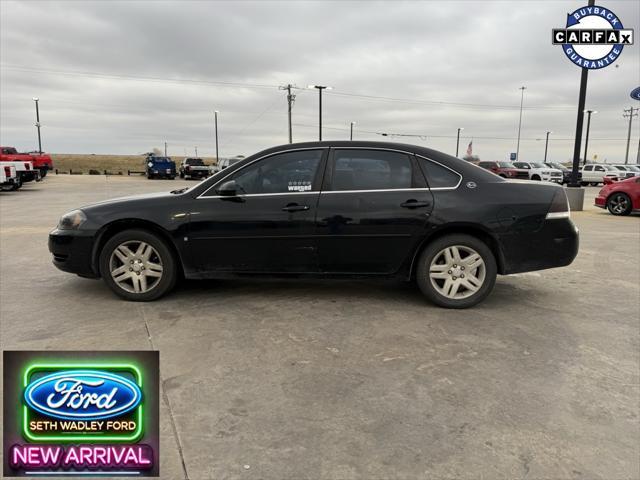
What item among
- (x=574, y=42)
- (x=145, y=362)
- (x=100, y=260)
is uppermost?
(x=574, y=42)

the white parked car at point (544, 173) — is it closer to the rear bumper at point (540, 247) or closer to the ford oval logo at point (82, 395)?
the rear bumper at point (540, 247)

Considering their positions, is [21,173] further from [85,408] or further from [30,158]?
[85,408]

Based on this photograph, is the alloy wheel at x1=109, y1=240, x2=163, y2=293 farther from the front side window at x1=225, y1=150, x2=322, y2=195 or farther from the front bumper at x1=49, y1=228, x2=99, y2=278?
the front side window at x1=225, y1=150, x2=322, y2=195

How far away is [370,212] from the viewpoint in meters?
4.48

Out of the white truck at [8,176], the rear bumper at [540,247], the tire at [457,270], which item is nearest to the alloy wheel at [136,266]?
the tire at [457,270]

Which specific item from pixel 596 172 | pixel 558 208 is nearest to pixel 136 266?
pixel 558 208

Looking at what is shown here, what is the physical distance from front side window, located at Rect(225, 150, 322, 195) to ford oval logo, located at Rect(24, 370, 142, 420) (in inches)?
125

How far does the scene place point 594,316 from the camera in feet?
14.8

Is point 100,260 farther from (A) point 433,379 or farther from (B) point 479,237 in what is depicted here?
(B) point 479,237

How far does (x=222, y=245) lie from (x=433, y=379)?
2.34m

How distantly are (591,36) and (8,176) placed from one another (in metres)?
21.0

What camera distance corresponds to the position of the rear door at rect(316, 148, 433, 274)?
4.48m

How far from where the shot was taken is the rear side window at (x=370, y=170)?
4.57m

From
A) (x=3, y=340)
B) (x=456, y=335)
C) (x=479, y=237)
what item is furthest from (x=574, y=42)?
(x=3, y=340)
